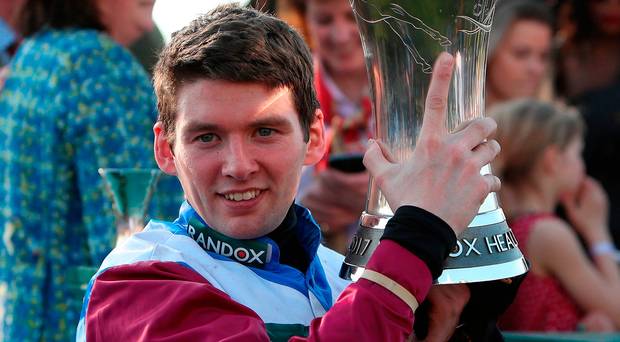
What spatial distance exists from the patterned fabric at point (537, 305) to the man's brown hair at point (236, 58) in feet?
7.97

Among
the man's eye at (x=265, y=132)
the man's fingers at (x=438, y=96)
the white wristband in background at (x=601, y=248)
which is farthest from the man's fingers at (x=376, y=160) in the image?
the white wristband in background at (x=601, y=248)

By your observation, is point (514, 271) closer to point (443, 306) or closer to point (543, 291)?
point (443, 306)

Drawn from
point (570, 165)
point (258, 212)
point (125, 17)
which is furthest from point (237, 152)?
point (570, 165)

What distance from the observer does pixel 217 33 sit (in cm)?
206

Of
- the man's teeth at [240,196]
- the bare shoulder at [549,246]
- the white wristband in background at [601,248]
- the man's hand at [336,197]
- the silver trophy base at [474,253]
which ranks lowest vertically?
the white wristband in background at [601,248]

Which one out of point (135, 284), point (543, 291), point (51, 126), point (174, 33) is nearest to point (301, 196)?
point (543, 291)

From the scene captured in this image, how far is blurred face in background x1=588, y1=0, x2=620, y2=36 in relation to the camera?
19.1 feet

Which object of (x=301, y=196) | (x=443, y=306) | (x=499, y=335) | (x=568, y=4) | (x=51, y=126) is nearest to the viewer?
(x=443, y=306)

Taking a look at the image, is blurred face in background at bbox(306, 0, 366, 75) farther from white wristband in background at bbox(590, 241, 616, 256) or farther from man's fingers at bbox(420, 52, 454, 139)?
man's fingers at bbox(420, 52, 454, 139)

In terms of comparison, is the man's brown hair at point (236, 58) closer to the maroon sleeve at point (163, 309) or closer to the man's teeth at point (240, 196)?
the man's teeth at point (240, 196)

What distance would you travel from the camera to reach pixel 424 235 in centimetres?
175

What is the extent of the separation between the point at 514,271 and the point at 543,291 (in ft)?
8.74

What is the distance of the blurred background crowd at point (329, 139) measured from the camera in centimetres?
320

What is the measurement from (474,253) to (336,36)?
2822mm
